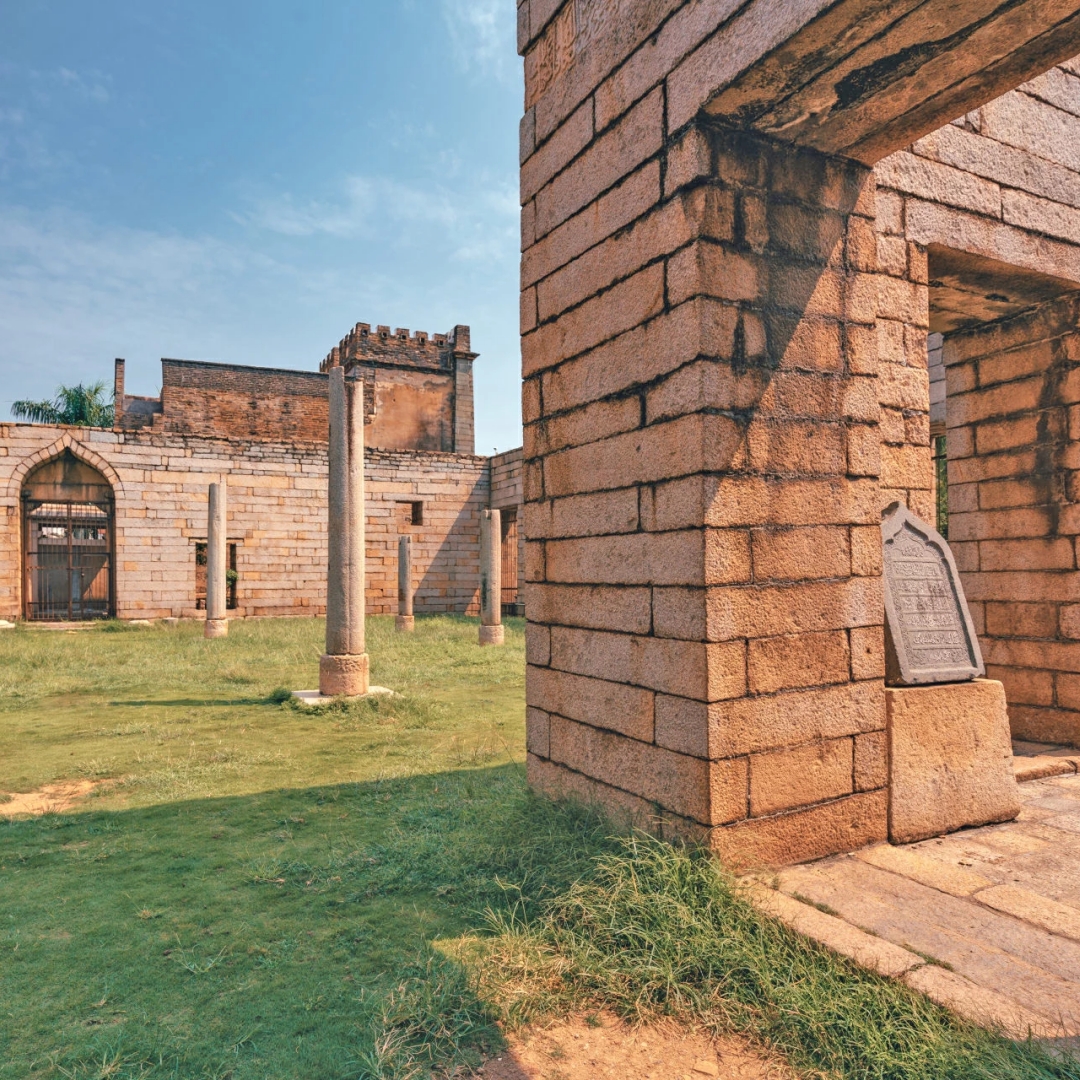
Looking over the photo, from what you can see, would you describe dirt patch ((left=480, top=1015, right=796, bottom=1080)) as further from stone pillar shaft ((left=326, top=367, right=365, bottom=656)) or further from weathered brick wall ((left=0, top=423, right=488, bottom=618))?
weathered brick wall ((left=0, top=423, right=488, bottom=618))

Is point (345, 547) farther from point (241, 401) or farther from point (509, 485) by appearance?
point (241, 401)

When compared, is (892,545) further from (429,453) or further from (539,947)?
(429,453)

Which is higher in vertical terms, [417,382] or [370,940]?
[417,382]

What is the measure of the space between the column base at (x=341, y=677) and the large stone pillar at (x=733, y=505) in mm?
4493

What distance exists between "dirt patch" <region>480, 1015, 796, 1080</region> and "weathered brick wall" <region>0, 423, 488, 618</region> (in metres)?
16.7

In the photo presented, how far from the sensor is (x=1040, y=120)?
4.29 metres

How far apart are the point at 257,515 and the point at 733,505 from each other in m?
16.7

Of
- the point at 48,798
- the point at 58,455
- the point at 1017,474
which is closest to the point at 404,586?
the point at 58,455

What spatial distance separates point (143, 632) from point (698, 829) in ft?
47.6

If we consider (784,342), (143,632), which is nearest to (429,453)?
(143,632)

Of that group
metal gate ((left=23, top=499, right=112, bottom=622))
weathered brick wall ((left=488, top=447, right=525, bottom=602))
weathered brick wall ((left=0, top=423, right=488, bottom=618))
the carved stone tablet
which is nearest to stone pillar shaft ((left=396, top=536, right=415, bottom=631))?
weathered brick wall ((left=0, top=423, right=488, bottom=618))

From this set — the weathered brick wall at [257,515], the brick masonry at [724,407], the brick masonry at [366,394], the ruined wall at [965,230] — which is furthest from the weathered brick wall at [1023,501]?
the brick masonry at [366,394]

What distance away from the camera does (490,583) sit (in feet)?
42.6

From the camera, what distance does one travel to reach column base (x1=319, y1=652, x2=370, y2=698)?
7.32 metres
